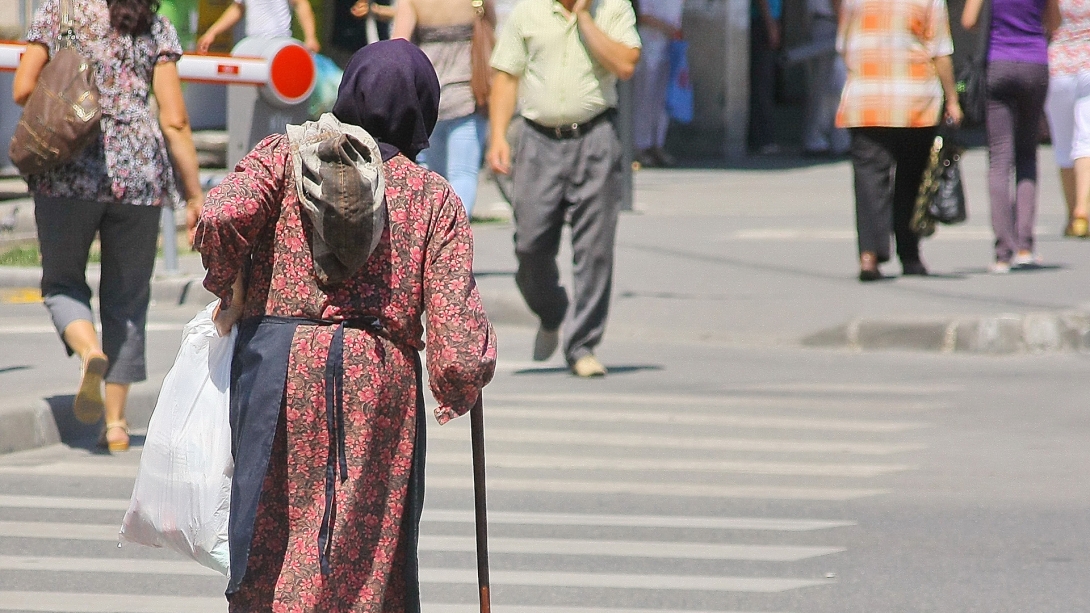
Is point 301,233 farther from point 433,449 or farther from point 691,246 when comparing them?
point 691,246

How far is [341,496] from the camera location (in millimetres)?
3725

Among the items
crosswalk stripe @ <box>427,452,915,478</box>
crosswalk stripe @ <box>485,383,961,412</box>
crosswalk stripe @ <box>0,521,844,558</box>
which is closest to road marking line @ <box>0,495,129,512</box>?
crosswalk stripe @ <box>0,521,844,558</box>

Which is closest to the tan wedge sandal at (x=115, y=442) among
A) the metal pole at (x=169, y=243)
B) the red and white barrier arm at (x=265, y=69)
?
the metal pole at (x=169, y=243)

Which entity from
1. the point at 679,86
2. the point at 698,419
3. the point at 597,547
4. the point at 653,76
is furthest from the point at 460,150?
the point at 679,86

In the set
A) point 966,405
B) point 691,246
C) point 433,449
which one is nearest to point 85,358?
point 433,449

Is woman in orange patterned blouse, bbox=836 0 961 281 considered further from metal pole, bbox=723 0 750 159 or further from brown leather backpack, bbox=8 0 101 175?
metal pole, bbox=723 0 750 159

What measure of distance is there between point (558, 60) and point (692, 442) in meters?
2.00

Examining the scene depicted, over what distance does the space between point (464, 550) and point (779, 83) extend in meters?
18.6

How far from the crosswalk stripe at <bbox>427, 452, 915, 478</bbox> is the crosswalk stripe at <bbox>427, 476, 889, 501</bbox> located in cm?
23

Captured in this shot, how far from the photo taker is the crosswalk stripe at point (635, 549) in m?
5.61

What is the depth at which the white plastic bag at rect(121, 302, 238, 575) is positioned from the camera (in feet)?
12.6

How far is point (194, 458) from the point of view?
3.86 metres

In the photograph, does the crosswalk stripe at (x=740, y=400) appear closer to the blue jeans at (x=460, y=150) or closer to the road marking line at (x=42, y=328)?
the road marking line at (x=42, y=328)

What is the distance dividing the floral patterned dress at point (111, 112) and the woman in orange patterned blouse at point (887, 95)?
5.35 metres
